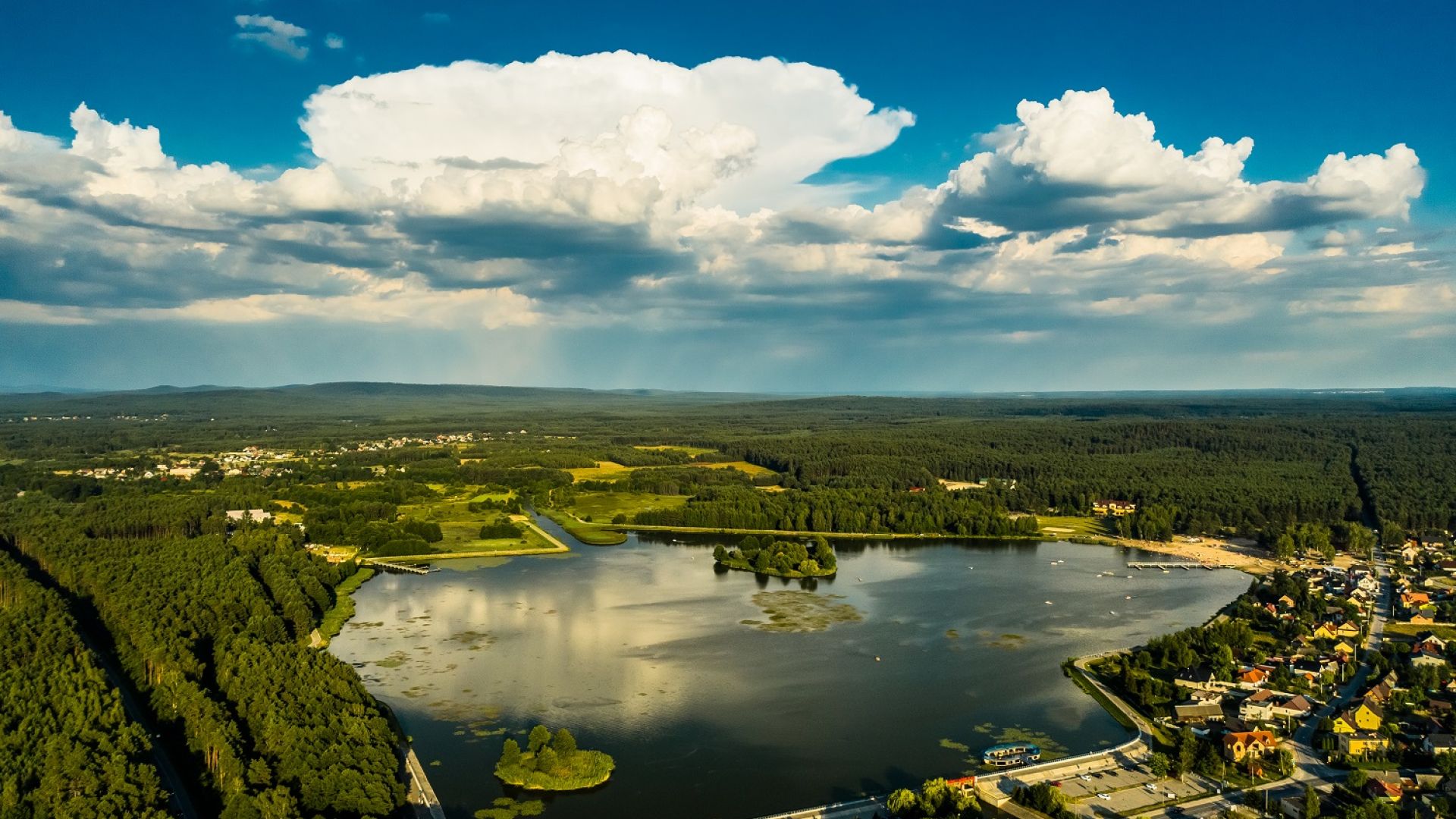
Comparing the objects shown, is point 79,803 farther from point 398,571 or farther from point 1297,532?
point 1297,532

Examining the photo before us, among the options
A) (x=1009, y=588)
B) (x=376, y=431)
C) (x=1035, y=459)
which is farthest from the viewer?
(x=376, y=431)

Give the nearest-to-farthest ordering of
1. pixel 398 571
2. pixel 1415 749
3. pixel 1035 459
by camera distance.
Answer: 1. pixel 1415 749
2. pixel 398 571
3. pixel 1035 459

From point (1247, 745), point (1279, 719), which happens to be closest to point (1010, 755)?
point (1247, 745)

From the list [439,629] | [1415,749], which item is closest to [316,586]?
[439,629]

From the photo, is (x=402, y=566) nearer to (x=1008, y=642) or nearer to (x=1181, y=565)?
(x=1008, y=642)

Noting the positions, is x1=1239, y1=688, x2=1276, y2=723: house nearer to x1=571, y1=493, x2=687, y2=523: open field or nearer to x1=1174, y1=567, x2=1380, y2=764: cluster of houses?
x1=1174, y1=567, x2=1380, y2=764: cluster of houses

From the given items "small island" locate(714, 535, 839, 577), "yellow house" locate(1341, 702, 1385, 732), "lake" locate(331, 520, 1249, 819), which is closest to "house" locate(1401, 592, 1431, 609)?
"lake" locate(331, 520, 1249, 819)

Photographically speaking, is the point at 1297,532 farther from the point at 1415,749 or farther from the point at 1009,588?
the point at 1415,749

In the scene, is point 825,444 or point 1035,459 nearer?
point 1035,459

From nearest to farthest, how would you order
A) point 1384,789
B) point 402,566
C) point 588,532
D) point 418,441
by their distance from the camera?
point 1384,789, point 402,566, point 588,532, point 418,441
